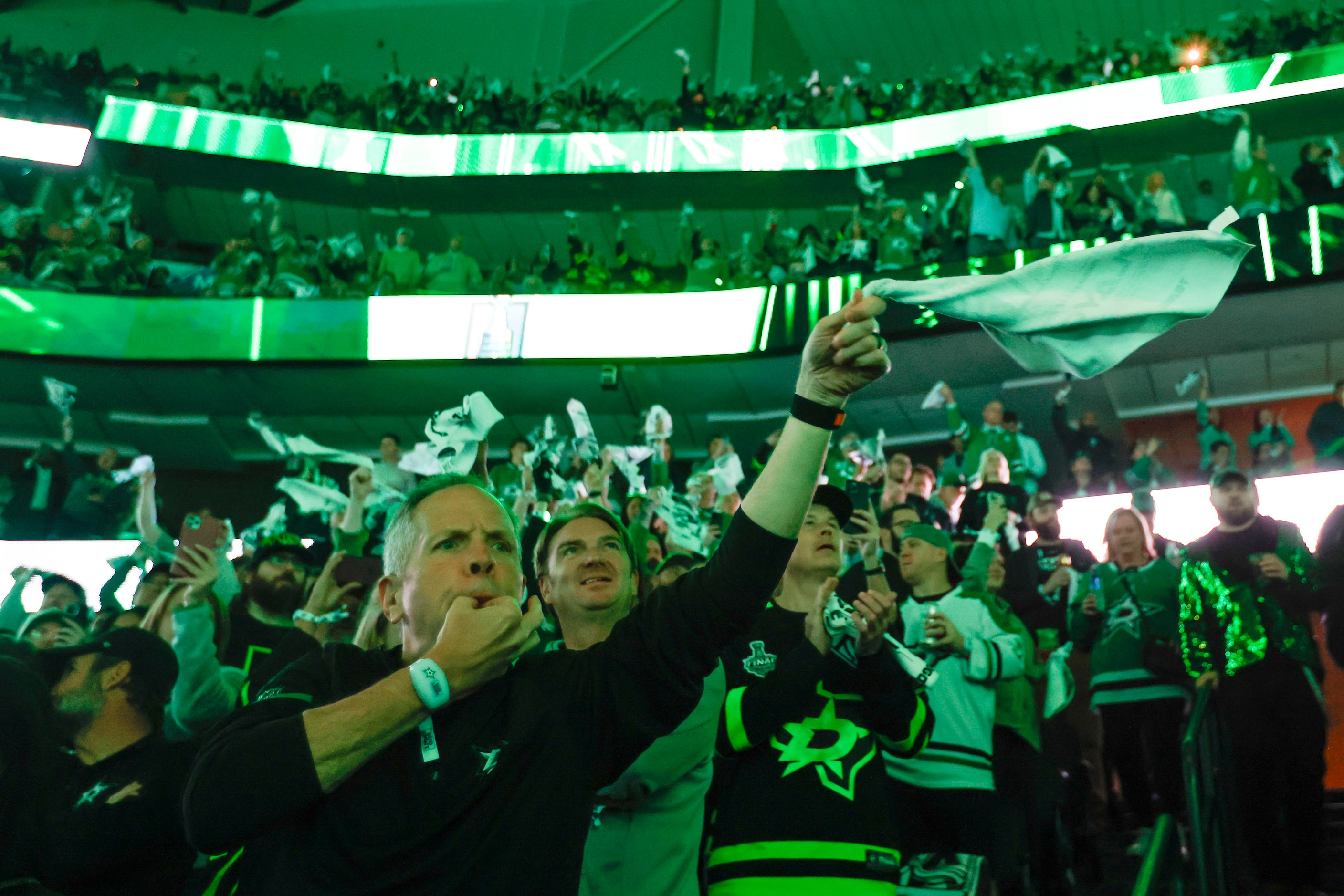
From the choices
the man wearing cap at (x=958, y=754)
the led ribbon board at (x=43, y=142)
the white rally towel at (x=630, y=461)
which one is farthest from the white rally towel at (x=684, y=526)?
the led ribbon board at (x=43, y=142)

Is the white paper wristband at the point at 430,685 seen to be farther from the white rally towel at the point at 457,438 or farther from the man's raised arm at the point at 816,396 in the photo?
the white rally towel at the point at 457,438

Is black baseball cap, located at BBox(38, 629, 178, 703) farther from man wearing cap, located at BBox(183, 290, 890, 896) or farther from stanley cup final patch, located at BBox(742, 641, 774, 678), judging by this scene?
stanley cup final patch, located at BBox(742, 641, 774, 678)

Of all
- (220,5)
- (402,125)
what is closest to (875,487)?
(402,125)

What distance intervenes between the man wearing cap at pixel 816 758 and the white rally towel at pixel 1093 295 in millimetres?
961

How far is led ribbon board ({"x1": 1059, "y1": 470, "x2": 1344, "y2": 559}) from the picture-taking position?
7.64 metres

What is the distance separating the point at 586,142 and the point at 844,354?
15064 mm

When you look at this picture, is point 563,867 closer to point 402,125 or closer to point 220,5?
point 402,125

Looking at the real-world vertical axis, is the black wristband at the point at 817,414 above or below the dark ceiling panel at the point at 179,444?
below

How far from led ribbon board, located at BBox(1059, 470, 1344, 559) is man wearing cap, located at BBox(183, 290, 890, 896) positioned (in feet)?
21.0

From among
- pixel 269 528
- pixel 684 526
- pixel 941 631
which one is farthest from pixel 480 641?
pixel 269 528

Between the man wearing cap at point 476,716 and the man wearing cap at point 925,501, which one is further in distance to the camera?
the man wearing cap at point 925,501

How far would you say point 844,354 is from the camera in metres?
1.55

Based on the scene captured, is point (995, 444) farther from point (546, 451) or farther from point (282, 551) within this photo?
point (282, 551)

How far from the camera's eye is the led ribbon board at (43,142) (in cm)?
1516
